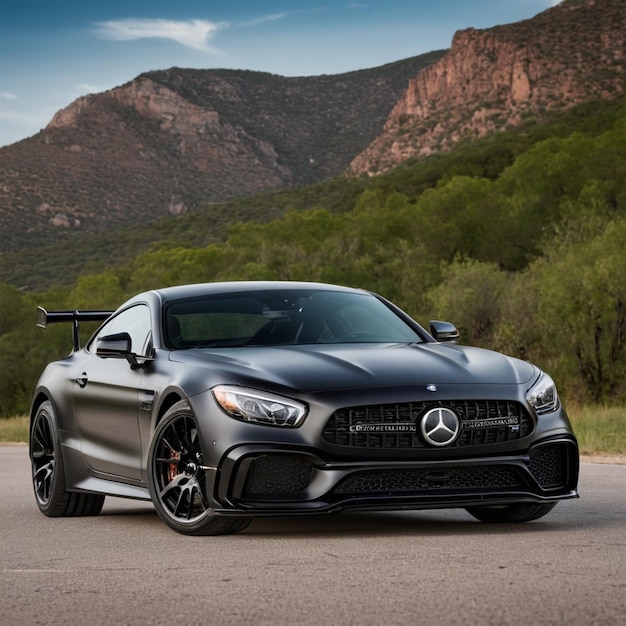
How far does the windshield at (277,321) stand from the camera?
9.41m

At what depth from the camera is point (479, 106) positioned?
145875 mm

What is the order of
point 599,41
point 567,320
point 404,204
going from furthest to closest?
1. point 599,41
2. point 404,204
3. point 567,320

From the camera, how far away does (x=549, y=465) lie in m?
8.54

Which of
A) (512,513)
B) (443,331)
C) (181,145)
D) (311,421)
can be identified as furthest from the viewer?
(181,145)

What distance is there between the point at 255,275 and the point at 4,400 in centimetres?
1661

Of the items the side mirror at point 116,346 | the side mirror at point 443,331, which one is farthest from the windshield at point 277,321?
the side mirror at point 116,346

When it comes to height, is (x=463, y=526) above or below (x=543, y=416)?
below

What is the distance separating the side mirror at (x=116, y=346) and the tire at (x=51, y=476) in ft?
4.74

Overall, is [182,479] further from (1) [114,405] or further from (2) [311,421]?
(1) [114,405]

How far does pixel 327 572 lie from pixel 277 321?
2.98 meters

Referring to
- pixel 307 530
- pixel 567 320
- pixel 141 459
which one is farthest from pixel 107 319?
pixel 567 320

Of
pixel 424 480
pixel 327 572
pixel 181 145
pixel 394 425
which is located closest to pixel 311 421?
pixel 394 425

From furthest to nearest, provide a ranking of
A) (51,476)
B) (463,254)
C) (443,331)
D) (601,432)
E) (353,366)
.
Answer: (463,254), (601,432), (51,476), (443,331), (353,366)

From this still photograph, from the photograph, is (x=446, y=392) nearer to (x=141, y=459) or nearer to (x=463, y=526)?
(x=463, y=526)
